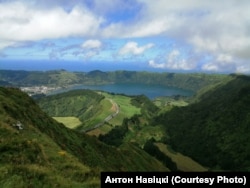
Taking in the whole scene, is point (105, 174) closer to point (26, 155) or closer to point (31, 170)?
point (31, 170)

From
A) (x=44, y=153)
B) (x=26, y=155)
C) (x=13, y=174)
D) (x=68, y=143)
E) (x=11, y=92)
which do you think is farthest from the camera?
(x=11, y=92)

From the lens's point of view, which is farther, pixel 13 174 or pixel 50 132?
pixel 50 132

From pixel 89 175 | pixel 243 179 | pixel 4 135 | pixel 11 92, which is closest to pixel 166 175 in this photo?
pixel 243 179

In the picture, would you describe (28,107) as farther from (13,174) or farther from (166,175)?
(166,175)

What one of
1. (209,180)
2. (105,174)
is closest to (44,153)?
(105,174)

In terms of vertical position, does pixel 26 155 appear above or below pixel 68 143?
above

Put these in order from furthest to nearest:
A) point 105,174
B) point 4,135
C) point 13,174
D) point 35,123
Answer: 1. point 35,123
2. point 4,135
3. point 13,174
4. point 105,174
